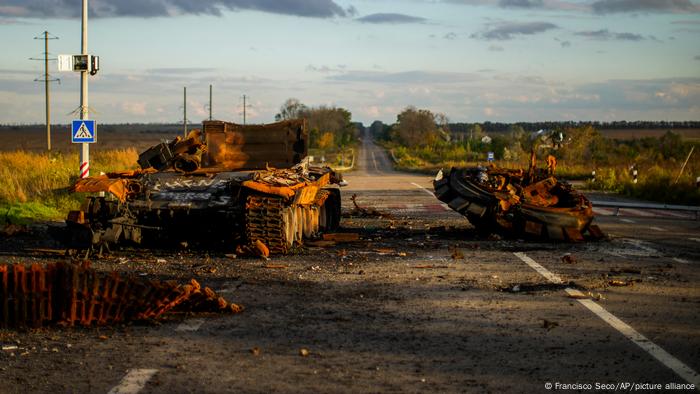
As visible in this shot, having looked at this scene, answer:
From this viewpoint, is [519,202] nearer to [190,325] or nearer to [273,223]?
[273,223]

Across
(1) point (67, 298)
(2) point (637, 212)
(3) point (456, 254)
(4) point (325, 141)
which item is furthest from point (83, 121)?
(4) point (325, 141)

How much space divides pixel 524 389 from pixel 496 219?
1029 centimetres

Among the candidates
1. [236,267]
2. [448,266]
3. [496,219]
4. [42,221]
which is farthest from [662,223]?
[42,221]

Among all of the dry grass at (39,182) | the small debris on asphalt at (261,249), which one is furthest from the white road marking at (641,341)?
the dry grass at (39,182)

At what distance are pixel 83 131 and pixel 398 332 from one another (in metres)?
17.6

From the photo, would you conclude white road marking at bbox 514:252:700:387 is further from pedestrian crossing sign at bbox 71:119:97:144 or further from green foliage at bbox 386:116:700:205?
pedestrian crossing sign at bbox 71:119:97:144

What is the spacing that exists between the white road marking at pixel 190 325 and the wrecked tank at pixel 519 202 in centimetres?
856

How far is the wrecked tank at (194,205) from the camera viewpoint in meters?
14.1

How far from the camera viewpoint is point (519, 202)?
1659 cm

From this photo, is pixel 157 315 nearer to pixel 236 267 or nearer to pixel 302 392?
pixel 302 392

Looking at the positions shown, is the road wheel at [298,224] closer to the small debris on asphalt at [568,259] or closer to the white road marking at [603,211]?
the small debris on asphalt at [568,259]

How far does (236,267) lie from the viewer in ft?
42.1

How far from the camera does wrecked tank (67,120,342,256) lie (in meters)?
14.1

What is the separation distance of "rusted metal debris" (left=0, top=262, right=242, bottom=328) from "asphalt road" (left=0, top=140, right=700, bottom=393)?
0.28 meters
